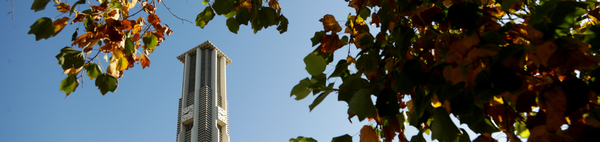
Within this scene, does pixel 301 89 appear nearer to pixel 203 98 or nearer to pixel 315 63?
pixel 315 63

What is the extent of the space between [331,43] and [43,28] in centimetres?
57

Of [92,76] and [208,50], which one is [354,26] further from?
[208,50]

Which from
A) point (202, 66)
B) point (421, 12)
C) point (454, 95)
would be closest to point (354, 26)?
point (421, 12)

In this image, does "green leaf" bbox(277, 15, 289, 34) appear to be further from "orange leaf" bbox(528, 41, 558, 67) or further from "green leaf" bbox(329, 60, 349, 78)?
"orange leaf" bbox(528, 41, 558, 67)

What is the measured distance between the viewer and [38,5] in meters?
0.62

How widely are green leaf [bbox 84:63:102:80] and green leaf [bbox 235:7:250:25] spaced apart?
0.34 m

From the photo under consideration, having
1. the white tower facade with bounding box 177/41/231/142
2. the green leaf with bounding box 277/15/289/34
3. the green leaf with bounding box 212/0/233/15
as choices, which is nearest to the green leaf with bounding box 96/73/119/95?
the green leaf with bounding box 212/0/233/15

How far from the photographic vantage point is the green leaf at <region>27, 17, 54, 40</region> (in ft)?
2.19

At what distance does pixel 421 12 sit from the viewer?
2.04 ft

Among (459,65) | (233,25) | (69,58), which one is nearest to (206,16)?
(233,25)

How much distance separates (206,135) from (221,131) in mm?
2135

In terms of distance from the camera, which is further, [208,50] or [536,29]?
[208,50]

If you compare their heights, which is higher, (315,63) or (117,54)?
(117,54)

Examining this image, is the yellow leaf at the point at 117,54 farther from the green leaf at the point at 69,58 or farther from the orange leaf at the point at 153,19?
the orange leaf at the point at 153,19
